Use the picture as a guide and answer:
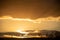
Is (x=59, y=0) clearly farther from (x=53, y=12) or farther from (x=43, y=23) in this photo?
(x=43, y=23)

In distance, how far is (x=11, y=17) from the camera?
1.33 m

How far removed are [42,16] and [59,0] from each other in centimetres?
30

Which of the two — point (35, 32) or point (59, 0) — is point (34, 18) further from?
point (59, 0)

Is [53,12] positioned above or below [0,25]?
above

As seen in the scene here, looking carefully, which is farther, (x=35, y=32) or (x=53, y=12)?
(x=53, y=12)

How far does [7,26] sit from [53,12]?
1.91 ft

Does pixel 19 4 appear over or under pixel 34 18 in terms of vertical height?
over

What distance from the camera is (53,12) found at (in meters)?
1.38

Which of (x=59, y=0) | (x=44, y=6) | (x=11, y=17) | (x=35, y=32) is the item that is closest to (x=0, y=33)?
(x=11, y=17)

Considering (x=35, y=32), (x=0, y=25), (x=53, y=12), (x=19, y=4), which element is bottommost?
(x=35, y=32)

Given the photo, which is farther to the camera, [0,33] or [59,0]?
[59,0]

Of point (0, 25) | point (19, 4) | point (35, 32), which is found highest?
point (19, 4)

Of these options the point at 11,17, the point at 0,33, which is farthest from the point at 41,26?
the point at 0,33

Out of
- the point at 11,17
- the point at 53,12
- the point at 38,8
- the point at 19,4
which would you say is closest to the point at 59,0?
the point at 53,12
